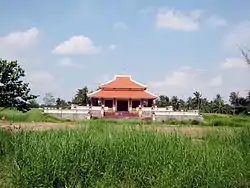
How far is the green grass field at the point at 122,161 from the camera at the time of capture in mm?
6227

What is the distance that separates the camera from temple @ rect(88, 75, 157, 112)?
151 ft

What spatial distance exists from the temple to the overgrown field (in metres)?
37.8

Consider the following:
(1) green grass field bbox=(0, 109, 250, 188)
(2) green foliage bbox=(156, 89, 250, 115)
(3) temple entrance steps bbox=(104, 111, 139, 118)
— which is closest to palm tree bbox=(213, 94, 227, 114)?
(2) green foliage bbox=(156, 89, 250, 115)

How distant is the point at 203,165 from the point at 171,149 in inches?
34.8

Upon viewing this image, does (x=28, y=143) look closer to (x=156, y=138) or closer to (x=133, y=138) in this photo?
(x=133, y=138)

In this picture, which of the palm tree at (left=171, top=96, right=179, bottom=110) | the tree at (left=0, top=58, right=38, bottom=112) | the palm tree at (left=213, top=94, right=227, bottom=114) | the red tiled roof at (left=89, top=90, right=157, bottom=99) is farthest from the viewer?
the palm tree at (left=171, top=96, right=179, bottom=110)

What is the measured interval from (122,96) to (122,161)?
38911 millimetres

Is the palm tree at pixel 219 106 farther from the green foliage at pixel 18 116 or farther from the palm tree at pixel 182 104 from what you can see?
the green foliage at pixel 18 116

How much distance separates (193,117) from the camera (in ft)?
126

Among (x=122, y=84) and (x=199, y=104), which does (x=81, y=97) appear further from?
(x=199, y=104)

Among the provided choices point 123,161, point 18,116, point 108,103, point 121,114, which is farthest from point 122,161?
point 108,103

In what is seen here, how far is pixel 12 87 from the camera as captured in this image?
52.5 feet

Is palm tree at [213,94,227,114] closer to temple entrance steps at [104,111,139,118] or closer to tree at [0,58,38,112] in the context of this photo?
temple entrance steps at [104,111,139,118]

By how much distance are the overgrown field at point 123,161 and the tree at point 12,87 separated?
8.59 metres
